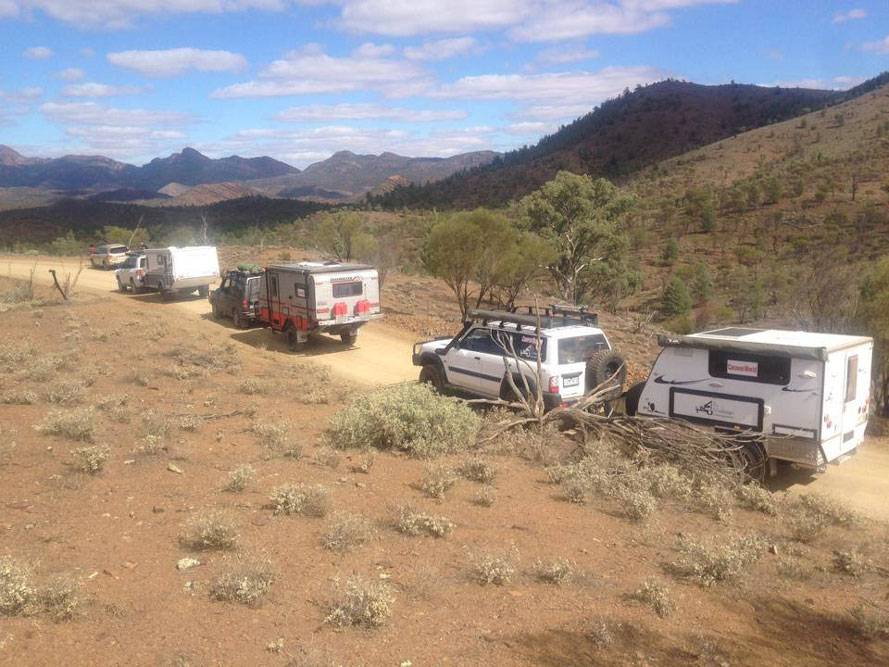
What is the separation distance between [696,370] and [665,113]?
145822 mm

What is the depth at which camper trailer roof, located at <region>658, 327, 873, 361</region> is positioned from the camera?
337 inches

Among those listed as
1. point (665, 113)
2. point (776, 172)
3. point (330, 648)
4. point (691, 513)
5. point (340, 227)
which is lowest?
point (691, 513)

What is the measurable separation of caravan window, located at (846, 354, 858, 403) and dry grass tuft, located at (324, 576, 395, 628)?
7.27 meters

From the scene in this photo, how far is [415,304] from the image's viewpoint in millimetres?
26812

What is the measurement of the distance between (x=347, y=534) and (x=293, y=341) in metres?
13.1

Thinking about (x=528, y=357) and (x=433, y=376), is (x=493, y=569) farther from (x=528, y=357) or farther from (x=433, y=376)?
(x=433, y=376)

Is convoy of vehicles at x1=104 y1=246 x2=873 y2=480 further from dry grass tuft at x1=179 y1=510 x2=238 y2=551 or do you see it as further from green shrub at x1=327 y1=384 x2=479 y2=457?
dry grass tuft at x1=179 y1=510 x2=238 y2=551

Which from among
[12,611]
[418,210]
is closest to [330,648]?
[12,611]

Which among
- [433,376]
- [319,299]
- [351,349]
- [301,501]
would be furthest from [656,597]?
[351,349]

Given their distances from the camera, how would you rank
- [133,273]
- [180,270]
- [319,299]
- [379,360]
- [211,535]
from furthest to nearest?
[133,273] < [180,270] < [379,360] < [319,299] < [211,535]

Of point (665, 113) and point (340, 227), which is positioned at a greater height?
point (665, 113)

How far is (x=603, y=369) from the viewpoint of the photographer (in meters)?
11.1

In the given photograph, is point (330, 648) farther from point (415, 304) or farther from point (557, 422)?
point (415, 304)

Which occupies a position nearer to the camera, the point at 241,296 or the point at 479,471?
the point at 479,471
